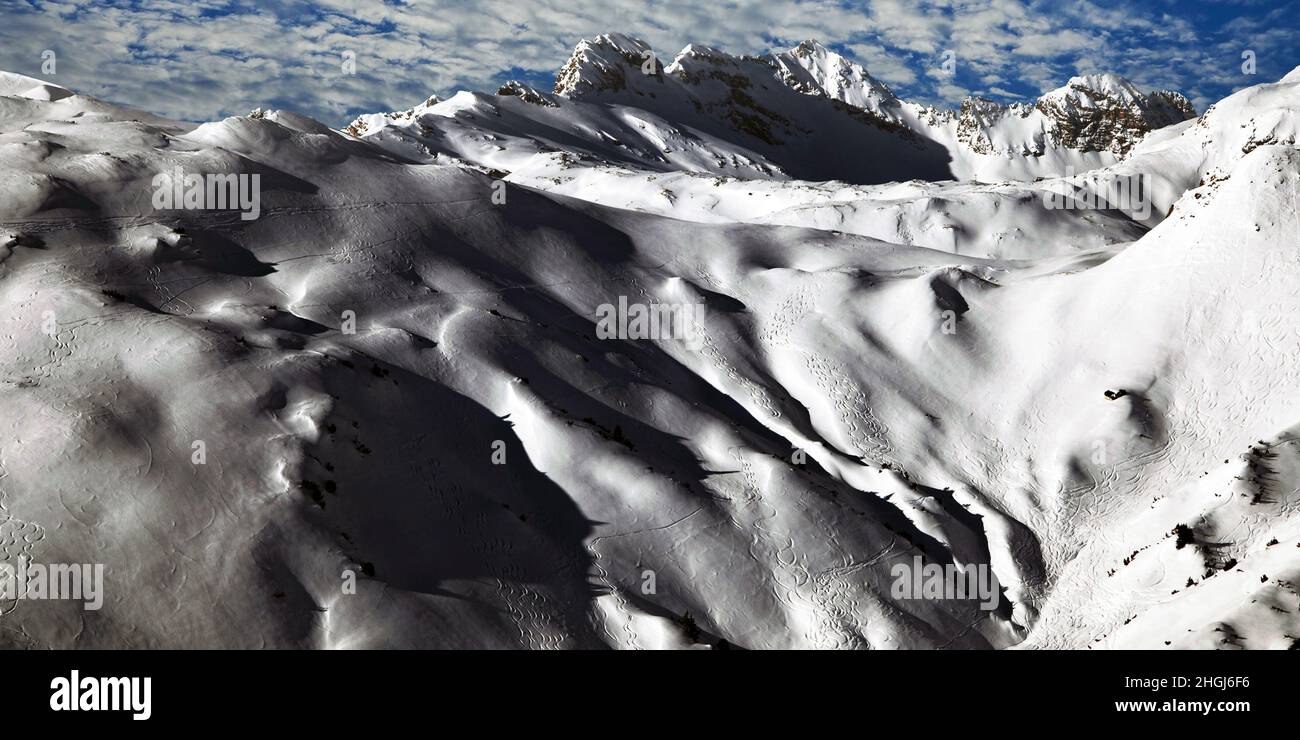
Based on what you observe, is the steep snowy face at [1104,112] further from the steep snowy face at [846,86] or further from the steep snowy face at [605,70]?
the steep snowy face at [605,70]

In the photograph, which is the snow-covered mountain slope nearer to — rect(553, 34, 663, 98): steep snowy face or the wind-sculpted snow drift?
rect(553, 34, 663, 98): steep snowy face

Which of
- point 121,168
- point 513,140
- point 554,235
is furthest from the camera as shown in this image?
point 513,140

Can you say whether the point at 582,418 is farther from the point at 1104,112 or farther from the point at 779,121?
the point at 1104,112

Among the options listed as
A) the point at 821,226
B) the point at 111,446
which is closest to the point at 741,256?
the point at 821,226

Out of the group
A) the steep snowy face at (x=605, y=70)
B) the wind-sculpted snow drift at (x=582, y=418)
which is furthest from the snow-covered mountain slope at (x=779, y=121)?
the wind-sculpted snow drift at (x=582, y=418)
